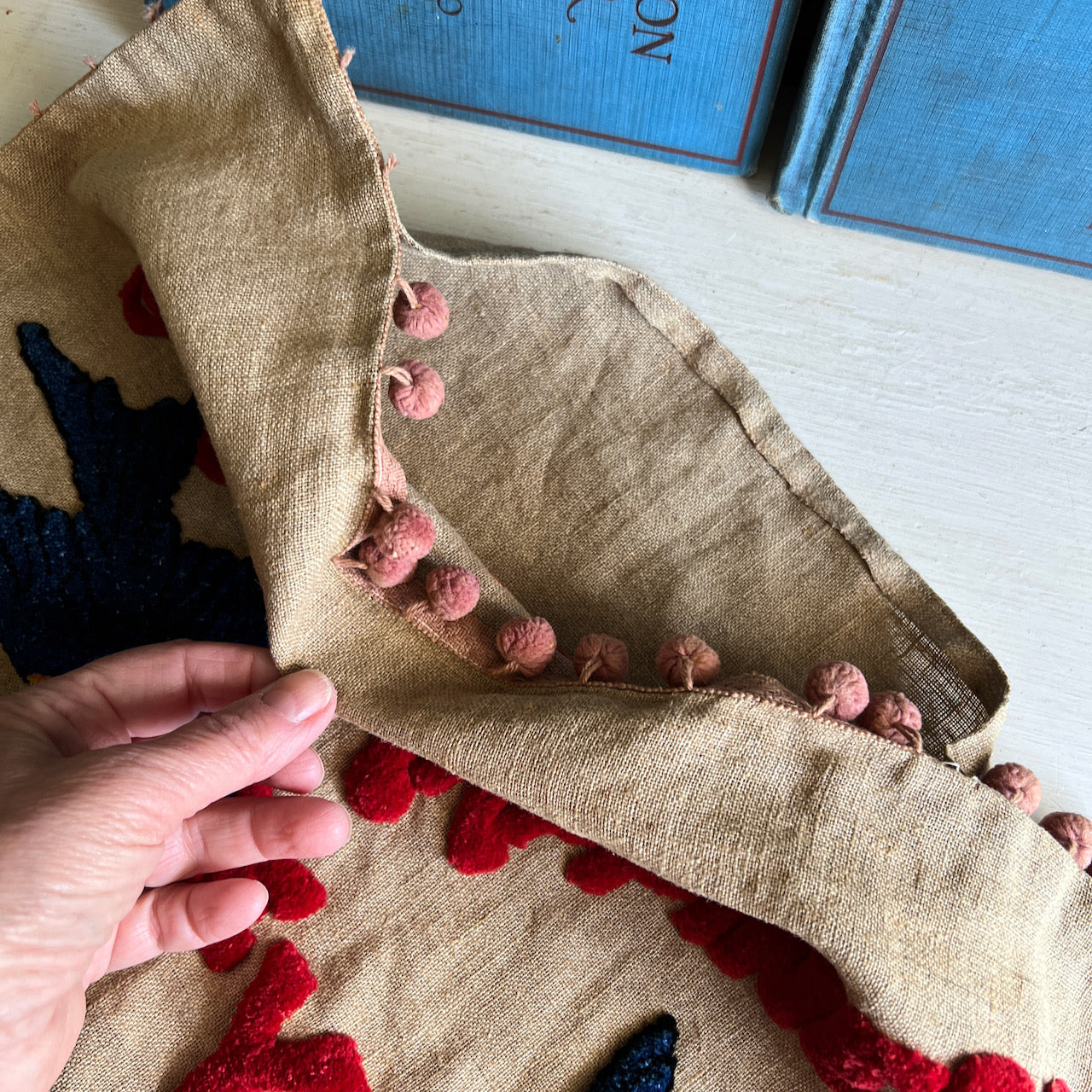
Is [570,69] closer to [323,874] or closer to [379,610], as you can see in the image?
[379,610]

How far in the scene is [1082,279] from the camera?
0.89 m

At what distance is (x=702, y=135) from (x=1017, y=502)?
46cm

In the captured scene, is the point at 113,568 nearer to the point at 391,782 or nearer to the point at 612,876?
the point at 391,782

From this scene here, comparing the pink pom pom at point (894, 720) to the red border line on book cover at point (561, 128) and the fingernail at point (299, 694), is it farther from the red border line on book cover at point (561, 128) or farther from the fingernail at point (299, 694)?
the red border line on book cover at point (561, 128)

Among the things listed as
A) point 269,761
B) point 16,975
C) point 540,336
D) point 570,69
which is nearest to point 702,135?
point 570,69

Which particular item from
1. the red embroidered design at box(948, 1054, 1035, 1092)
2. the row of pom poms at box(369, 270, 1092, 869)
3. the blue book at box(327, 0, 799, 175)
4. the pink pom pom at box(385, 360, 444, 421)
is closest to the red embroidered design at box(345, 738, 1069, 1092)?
the red embroidered design at box(948, 1054, 1035, 1092)

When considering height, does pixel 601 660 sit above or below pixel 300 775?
above

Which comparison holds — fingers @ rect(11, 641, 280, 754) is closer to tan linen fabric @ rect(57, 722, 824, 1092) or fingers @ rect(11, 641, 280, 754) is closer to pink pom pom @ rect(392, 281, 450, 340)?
tan linen fabric @ rect(57, 722, 824, 1092)

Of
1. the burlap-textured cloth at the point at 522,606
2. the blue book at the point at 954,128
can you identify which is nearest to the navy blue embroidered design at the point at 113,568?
the burlap-textured cloth at the point at 522,606

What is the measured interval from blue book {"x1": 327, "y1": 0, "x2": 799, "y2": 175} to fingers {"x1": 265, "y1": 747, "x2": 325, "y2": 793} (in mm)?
655

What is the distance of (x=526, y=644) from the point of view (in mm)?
587

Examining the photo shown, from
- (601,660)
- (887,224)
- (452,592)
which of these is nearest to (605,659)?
(601,660)

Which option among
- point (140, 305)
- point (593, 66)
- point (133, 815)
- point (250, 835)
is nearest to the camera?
point (133, 815)

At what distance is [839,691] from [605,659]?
0.15m
